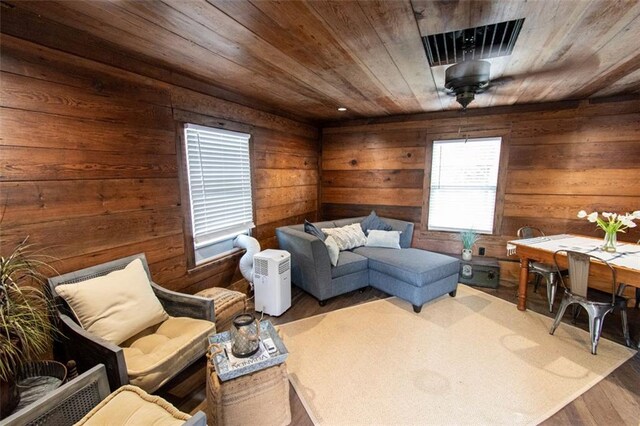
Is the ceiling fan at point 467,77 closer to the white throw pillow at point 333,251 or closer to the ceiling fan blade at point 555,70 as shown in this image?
the ceiling fan blade at point 555,70

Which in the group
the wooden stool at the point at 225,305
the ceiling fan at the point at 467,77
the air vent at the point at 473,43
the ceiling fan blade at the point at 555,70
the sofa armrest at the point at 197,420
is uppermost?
the air vent at the point at 473,43

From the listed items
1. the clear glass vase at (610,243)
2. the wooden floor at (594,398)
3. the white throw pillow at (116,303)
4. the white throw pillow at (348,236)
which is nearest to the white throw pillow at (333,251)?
the white throw pillow at (348,236)

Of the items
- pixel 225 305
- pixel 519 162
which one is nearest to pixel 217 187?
pixel 225 305

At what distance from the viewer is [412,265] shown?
299 cm

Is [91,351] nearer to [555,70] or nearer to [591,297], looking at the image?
[591,297]

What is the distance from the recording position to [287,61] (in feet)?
6.86

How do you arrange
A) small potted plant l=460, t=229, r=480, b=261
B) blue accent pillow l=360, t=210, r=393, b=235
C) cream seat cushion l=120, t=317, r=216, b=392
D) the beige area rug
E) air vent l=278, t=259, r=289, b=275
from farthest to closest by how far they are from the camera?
blue accent pillow l=360, t=210, r=393, b=235 → small potted plant l=460, t=229, r=480, b=261 → air vent l=278, t=259, r=289, b=275 → the beige area rug → cream seat cushion l=120, t=317, r=216, b=392

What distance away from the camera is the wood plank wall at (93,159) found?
5.09 ft

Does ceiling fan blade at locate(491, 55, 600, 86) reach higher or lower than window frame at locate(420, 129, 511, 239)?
higher

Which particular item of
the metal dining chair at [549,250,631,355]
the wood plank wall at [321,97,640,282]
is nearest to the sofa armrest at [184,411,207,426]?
the metal dining chair at [549,250,631,355]

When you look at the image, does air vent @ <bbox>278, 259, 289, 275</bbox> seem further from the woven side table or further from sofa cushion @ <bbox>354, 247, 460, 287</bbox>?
the woven side table

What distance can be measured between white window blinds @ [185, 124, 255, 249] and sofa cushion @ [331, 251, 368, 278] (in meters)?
1.17

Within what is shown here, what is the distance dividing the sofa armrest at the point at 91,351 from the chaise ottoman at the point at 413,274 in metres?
2.50

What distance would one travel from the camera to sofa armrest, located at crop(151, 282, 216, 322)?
2.00m
